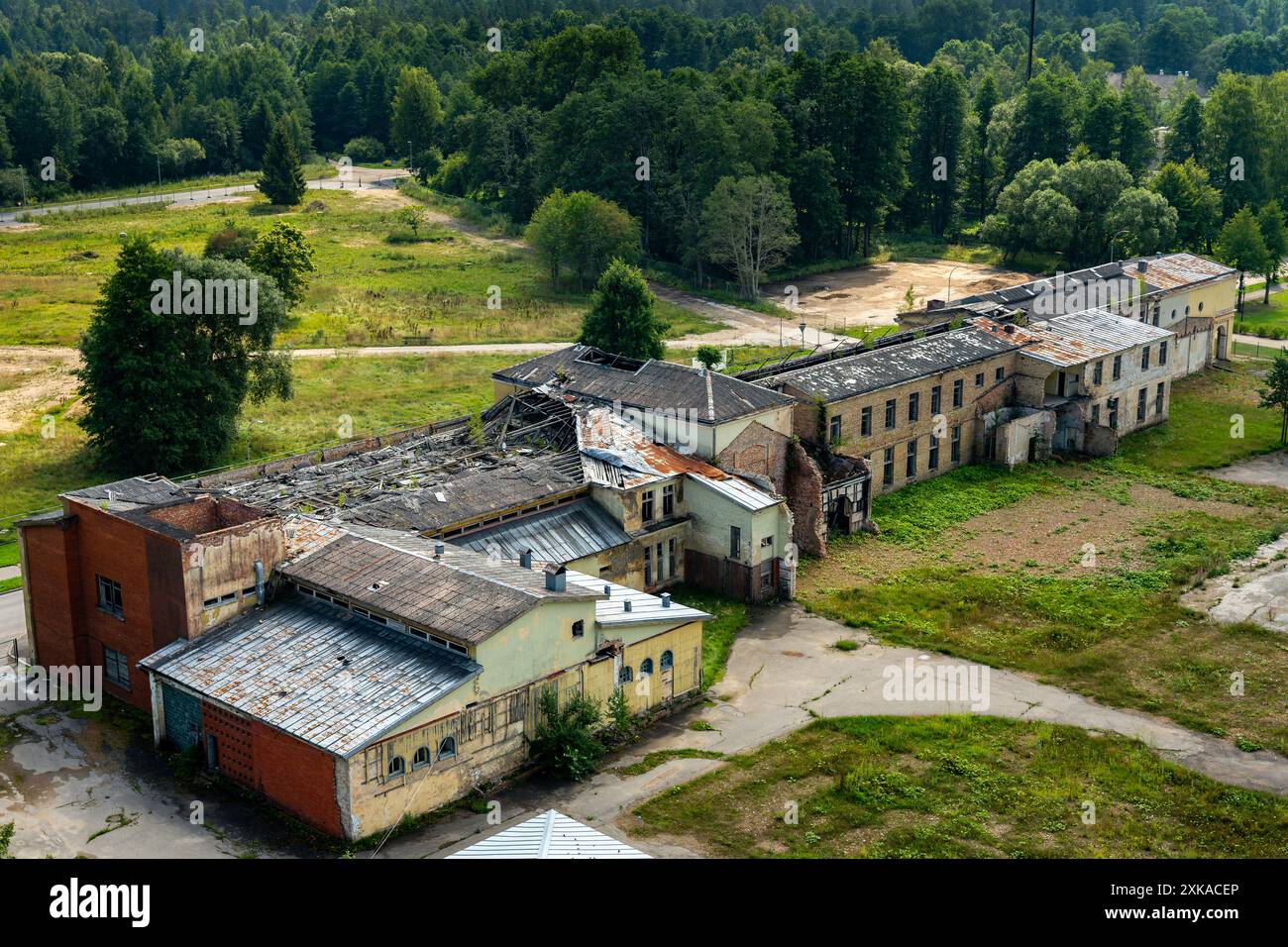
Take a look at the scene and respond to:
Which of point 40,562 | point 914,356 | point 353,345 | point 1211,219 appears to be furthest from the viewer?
point 1211,219

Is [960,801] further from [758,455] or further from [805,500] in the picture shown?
[758,455]

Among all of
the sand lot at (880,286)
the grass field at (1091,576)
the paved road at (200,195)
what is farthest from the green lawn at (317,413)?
the paved road at (200,195)

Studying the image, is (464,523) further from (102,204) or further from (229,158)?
(229,158)

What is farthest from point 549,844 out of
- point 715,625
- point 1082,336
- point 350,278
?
point 350,278

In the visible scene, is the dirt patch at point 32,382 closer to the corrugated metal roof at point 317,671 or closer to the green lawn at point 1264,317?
the corrugated metal roof at point 317,671

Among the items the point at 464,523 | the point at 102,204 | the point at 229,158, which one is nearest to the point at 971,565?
the point at 464,523
